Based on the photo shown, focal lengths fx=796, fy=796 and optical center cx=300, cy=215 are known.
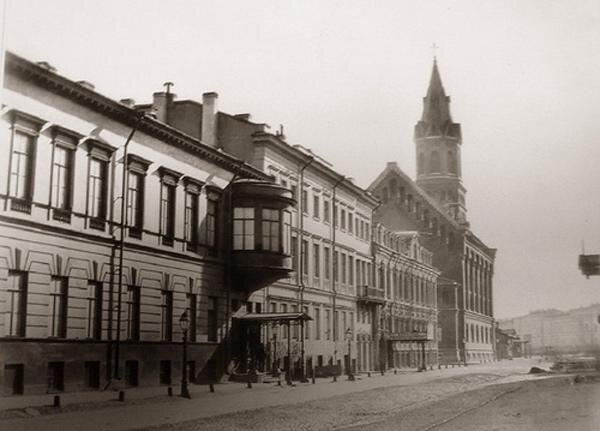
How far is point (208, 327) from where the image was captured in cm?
2208

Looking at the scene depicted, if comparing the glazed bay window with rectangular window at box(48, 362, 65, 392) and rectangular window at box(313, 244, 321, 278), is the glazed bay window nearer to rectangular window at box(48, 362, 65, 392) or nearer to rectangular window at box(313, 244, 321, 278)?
rectangular window at box(48, 362, 65, 392)

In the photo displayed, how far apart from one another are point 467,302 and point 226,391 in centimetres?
3637

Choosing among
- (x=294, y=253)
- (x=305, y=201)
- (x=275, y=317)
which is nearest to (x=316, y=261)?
(x=294, y=253)

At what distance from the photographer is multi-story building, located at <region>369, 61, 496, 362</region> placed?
15.1m

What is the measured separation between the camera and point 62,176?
16250 millimetres

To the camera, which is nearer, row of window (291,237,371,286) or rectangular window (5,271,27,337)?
rectangular window (5,271,27,337)

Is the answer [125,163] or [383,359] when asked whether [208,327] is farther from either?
[383,359]

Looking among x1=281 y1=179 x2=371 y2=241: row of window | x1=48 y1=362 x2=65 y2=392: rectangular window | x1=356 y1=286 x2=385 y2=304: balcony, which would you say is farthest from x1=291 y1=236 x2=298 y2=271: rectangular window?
x1=48 y1=362 x2=65 y2=392: rectangular window

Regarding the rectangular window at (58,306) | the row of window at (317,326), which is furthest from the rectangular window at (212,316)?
the rectangular window at (58,306)

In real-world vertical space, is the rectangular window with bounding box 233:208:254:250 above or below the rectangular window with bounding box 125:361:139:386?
above

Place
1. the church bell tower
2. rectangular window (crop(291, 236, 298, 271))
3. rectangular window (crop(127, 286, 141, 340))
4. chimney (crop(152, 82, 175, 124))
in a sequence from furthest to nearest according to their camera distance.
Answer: rectangular window (crop(291, 236, 298, 271)), chimney (crop(152, 82, 175, 124)), rectangular window (crop(127, 286, 141, 340)), the church bell tower

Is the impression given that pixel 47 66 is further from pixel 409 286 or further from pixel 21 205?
pixel 409 286

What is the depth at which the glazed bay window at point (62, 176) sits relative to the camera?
15.7 m

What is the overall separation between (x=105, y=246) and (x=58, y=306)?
4.94ft
